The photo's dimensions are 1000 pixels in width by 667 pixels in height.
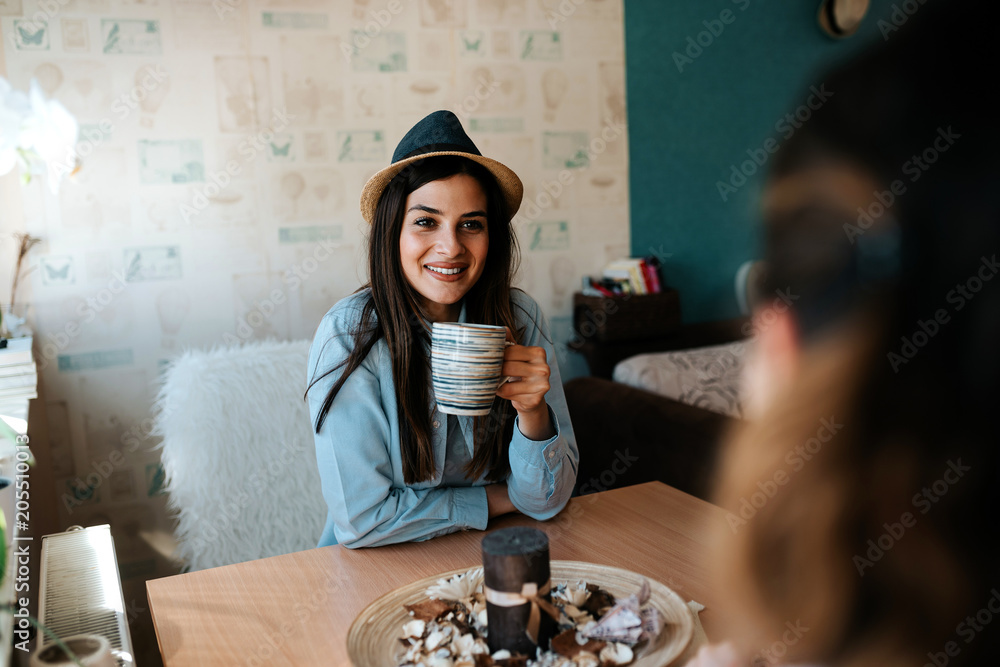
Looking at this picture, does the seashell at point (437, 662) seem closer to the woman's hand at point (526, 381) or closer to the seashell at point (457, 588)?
the seashell at point (457, 588)

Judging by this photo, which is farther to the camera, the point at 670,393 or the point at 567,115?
the point at 567,115

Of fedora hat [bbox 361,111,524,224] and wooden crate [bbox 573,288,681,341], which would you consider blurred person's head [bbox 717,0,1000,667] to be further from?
wooden crate [bbox 573,288,681,341]

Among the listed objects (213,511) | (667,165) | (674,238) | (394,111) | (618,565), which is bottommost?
(213,511)

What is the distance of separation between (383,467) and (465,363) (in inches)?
17.1

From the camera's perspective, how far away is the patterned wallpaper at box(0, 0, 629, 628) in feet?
8.06

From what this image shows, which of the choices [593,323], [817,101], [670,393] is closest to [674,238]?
[593,323]

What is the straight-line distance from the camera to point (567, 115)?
10.5 feet

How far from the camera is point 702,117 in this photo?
3.52 metres

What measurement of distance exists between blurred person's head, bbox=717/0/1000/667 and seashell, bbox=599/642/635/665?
0.51 meters

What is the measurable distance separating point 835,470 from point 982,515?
4 centimetres

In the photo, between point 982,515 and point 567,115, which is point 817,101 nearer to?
point 982,515

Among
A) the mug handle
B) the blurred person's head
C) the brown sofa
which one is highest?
the blurred person's head

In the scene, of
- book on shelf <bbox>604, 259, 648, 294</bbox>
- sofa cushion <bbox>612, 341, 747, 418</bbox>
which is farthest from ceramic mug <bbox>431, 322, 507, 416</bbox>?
book on shelf <bbox>604, 259, 648, 294</bbox>

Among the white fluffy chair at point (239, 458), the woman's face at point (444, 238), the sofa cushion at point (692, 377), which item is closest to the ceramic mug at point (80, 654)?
the woman's face at point (444, 238)
